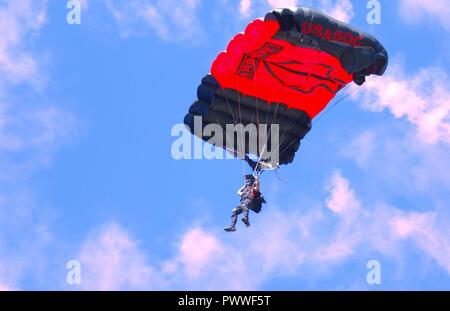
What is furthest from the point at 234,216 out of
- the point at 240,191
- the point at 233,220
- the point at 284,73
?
the point at 284,73

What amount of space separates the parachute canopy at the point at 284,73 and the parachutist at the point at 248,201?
1.77 m

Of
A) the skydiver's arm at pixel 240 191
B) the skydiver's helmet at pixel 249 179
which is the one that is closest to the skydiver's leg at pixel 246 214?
the skydiver's arm at pixel 240 191

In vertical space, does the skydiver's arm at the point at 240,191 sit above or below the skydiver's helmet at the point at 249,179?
below

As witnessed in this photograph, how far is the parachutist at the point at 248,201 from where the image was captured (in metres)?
24.9

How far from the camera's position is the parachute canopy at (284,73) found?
24.8 meters

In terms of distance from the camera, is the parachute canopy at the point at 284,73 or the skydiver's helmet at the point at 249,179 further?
the skydiver's helmet at the point at 249,179

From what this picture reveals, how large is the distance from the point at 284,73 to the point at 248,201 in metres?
4.03

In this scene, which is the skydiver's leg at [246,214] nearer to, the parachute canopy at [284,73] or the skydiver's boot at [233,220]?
the skydiver's boot at [233,220]

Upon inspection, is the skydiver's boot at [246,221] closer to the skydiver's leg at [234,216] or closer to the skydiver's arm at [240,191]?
the skydiver's leg at [234,216]

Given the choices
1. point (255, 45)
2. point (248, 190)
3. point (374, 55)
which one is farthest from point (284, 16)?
point (248, 190)

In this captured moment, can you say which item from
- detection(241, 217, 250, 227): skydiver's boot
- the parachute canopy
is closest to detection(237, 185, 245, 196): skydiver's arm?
detection(241, 217, 250, 227): skydiver's boot

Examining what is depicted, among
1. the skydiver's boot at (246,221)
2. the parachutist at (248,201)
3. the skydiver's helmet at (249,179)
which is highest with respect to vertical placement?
the skydiver's helmet at (249,179)
